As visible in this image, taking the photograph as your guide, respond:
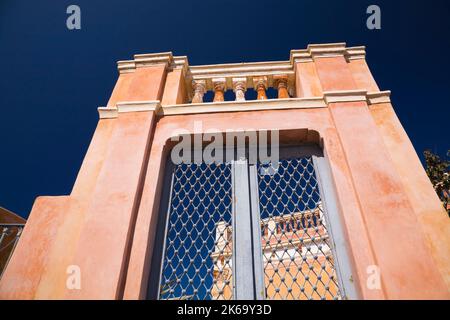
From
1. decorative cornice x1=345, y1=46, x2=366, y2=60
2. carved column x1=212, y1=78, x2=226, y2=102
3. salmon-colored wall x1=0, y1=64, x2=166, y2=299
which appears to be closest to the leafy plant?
decorative cornice x1=345, y1=46, x2=366, y2=60

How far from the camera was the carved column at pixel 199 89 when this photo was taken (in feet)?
14.2

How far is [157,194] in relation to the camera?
3.10 metres

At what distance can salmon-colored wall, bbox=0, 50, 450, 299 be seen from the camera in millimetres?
2389

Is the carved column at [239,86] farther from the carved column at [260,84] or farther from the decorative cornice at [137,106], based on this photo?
the decorative cornice at [137,106]

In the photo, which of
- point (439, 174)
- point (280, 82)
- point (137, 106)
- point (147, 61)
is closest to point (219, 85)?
point (280, 82)

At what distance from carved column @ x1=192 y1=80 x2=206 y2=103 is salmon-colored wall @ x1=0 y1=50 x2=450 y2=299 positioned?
715 mm

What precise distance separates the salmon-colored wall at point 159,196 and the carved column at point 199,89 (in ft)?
2.35

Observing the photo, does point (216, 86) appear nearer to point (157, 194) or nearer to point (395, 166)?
point (157, 194)

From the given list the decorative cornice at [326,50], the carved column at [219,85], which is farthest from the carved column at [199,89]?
the decorative cornice at [326,50]

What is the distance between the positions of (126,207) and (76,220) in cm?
56

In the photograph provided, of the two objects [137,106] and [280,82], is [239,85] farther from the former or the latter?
[137,106]

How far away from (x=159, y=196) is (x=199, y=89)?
2.03m

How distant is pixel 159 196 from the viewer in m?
3.17
